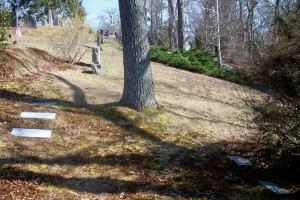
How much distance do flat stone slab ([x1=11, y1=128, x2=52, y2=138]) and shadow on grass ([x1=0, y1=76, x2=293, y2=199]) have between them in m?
0.85

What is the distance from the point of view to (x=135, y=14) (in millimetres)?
7418

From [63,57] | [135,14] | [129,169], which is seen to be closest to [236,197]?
[129,169]

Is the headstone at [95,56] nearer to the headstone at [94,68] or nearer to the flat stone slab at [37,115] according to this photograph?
the headstone at [94,68]

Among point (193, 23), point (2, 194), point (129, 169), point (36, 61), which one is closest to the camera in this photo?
point (2, 194)

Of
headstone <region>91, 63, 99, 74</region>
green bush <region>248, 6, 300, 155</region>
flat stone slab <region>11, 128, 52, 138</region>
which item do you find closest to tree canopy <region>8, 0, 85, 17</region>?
headstone <region>91, 63, 99, 74</region>

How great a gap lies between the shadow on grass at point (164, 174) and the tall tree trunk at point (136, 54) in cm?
120

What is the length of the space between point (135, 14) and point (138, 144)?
295 centimetres

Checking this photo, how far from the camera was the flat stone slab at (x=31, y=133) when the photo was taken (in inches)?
233

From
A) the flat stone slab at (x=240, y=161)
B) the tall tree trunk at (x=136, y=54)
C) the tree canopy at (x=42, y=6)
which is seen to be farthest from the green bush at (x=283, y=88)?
the tree canopy at (x=42, y=6)

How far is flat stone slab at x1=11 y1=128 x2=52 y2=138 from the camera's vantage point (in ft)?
19.4

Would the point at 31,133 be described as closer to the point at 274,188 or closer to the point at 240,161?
the point at 240,161

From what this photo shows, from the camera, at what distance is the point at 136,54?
747 centimetres

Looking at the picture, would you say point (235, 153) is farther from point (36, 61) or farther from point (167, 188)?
point (36, 61)

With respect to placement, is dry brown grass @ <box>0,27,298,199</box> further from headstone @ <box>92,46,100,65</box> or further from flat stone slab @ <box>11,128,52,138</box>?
headstone @ <box>92,46,100,65</box>
